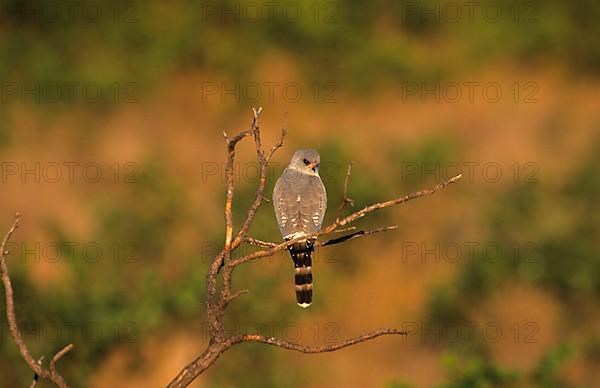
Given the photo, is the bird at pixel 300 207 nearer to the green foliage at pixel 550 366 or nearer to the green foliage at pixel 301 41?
the green foliage at pixel 550 366

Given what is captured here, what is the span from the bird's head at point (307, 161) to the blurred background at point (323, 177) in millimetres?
1581

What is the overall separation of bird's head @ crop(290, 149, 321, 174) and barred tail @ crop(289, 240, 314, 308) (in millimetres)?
964

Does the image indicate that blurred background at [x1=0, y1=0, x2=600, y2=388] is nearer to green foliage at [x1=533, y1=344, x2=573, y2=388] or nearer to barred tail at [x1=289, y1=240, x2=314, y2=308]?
green foliage at [x1=533, y1=344, x2=573, y2=388]

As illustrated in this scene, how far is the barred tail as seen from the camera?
4582 mm

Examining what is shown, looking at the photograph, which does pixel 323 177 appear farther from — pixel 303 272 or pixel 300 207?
pixel 303 272

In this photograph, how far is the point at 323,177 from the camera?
11992 millimetres

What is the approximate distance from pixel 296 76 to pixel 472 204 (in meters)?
5.13

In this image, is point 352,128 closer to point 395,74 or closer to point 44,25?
point 395,74

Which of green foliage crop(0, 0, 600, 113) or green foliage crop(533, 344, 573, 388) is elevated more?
green foliage crop(0, 0, 600, 113)

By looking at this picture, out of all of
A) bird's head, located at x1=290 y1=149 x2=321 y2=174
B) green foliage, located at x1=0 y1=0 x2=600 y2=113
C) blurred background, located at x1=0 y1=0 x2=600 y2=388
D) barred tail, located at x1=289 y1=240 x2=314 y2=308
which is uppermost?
bird's head, located at x1=290 y1=149 x2=321 y2=174

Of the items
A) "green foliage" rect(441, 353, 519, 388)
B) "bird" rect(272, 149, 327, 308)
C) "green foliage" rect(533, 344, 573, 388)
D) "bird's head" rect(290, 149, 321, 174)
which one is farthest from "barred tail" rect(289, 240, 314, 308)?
"green foliage" rect(533, 344, 573, 388)

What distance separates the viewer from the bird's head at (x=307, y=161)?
573 centimetres

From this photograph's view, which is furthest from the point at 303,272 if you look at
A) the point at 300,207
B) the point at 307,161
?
the point at 307,161

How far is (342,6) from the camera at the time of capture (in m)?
17.7
